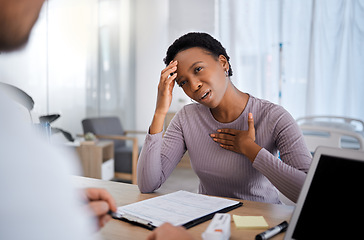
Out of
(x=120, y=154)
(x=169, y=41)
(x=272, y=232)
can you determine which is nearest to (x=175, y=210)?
(x=272, y=232)

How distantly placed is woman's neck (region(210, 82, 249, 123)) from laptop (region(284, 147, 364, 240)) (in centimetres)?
75

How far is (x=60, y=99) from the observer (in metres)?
3.73

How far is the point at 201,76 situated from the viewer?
144cm

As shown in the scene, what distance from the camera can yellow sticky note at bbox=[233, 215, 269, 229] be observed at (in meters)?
0.91

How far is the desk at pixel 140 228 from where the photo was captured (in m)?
0.87

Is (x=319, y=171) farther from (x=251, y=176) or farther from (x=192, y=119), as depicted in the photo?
(x=192, y=119)

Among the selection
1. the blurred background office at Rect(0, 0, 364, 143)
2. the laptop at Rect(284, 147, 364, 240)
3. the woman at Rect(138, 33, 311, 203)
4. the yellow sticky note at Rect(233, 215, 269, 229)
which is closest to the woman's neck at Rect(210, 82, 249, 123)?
the woman at Rect(138, 33, 311, 203)

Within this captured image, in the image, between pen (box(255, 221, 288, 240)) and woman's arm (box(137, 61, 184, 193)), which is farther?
woman's arm (box(137, 61, 184, 193))

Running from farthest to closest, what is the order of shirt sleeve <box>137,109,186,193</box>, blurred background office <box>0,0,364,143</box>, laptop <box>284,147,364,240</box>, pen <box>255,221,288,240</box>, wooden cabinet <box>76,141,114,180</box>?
blurred background office <box>0,0,364,143</box> < wooden cabinet <box>76,141,114,180</box> < shirt sleeve <box>137,109,186,193</box> < pen <box>255,221,288,240</box> < laptop <box>284,147,364,240</box>

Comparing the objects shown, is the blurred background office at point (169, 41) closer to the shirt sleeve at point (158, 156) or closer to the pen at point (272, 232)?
the shirt sleeve at point (158, 156)

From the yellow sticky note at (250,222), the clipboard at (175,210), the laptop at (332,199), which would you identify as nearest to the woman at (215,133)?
the clipboard at (175,210)

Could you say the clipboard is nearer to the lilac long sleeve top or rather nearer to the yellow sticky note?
the yellow sticky note

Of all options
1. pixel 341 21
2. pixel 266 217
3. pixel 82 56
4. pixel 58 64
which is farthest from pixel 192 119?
pixel 341 21

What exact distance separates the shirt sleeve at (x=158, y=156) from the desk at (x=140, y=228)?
0.19 feet
